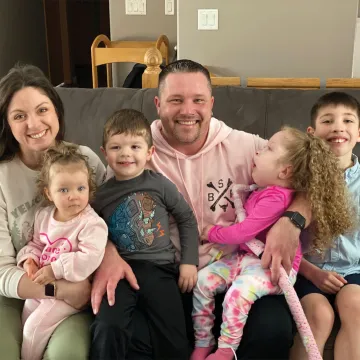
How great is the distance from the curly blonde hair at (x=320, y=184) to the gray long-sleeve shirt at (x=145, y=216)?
381 mm

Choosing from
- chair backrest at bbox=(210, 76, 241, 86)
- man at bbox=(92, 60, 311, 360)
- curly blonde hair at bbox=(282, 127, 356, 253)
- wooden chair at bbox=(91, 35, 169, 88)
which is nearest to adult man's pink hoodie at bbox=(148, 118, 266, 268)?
man at bbox=(92, 60, 311, 360)

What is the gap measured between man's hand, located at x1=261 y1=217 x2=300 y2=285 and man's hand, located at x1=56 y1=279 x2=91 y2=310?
532mm

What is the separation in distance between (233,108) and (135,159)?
2.25 feet

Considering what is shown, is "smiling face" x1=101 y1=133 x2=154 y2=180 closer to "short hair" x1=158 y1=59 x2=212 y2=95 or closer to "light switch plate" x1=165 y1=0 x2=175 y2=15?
"short hair" x1=158 y1=59 x2=212 y2=95

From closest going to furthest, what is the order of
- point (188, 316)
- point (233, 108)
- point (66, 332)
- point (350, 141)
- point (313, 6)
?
point (66, 332)
point (188, 316)
point (350, 141)
point (233, 108)
point (313, 6)

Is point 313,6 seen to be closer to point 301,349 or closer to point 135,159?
point 135,159

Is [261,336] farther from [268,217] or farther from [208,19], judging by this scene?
[208,19]

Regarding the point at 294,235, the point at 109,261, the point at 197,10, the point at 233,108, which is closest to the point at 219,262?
the point at 294,235

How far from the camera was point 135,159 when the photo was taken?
4.88 ft

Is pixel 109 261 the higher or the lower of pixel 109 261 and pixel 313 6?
the lower

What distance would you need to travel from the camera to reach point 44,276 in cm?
132

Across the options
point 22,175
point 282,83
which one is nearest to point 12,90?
point 22,175

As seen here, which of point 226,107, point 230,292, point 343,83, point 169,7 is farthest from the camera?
point 169,7

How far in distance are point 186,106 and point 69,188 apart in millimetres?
516
